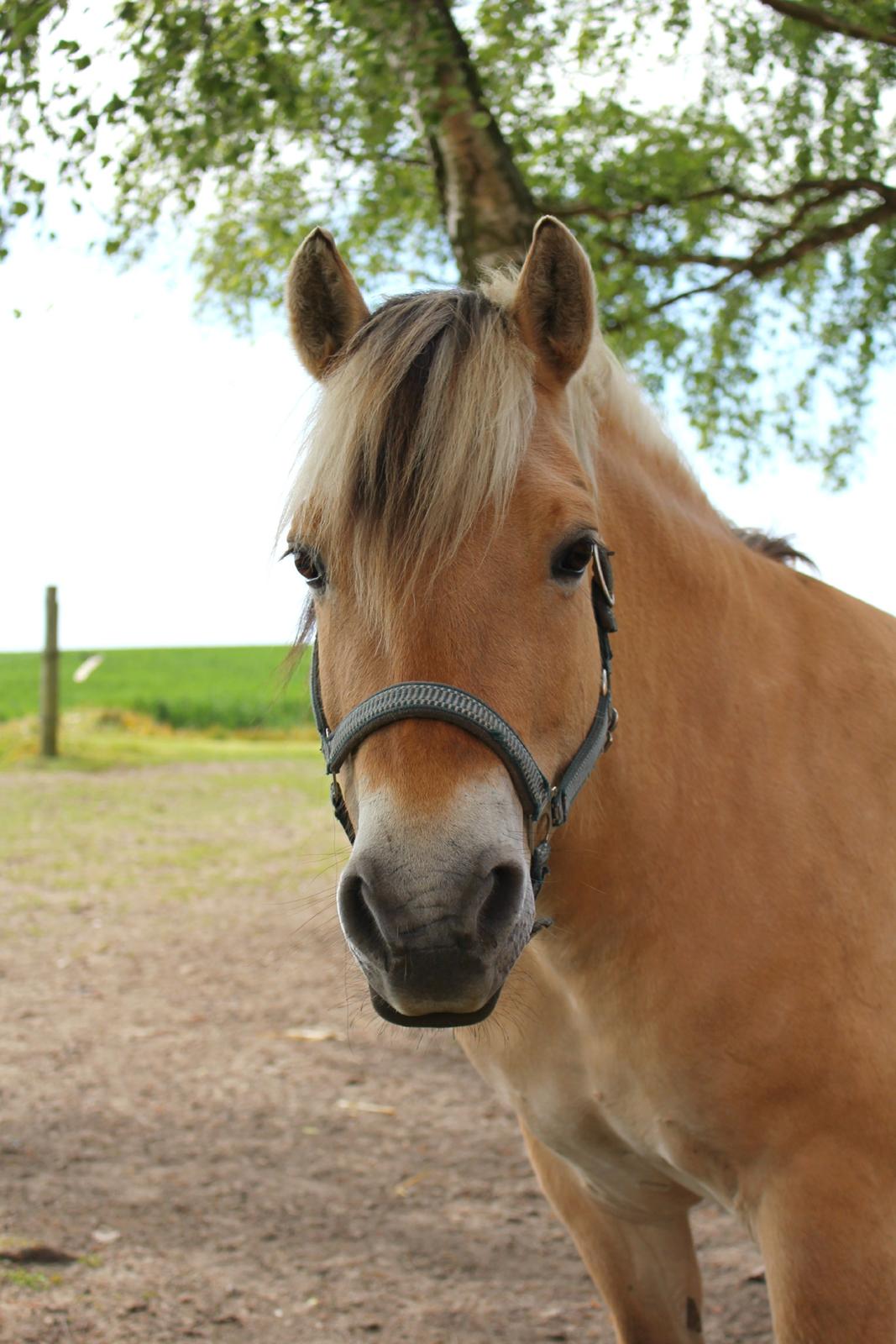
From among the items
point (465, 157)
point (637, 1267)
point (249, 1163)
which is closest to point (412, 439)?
point (637, 1267)

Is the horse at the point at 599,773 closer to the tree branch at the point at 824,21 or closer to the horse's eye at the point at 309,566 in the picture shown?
the horse's eye at the point at 309,566

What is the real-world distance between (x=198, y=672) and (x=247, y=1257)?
2258 cm

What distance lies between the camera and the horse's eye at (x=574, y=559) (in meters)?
1.84

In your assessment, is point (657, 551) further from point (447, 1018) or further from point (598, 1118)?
point (598, 1118)

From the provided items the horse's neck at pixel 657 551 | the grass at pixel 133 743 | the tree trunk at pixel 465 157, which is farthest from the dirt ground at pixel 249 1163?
the grass at pixel 133 743

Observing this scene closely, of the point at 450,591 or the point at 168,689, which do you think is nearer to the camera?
the point at 450,591

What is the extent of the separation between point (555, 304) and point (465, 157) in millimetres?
3685

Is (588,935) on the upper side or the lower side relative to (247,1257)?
upper

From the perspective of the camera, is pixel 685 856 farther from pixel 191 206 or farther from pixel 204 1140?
pixel 191 206

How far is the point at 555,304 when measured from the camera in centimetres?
203

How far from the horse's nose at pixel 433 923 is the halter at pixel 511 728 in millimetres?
157

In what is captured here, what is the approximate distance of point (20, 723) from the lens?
55.5 ft

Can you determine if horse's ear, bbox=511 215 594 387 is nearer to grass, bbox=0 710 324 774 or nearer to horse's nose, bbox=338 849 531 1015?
horse's nose, bbox=338 849 531 1015

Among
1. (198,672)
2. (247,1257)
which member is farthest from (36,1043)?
(198,672)
